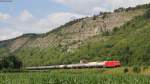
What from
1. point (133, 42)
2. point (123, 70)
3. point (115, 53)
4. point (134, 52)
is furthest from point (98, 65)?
point (133, 42)

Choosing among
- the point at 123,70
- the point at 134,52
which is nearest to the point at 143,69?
the point at 123,70

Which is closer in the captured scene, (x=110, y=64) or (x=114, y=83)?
(x=114, y=83)

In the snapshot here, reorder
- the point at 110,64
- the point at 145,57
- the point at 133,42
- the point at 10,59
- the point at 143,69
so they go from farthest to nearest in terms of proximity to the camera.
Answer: the point at 133,42, the point at 10,59, the point at 145,57, the point at 110,64, the point at 143,69

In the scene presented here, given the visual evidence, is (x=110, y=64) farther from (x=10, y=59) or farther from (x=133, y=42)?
(x=133, y=42)

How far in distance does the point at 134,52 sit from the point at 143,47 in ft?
15.1

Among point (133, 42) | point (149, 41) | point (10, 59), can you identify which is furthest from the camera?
point (133, 42)

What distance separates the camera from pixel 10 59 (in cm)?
16075

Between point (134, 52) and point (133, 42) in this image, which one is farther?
point (133, 42)

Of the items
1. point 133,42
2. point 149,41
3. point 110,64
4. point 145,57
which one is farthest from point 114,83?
point 133,42

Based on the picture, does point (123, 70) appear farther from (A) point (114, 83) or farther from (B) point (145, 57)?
(B) point (145, 57)

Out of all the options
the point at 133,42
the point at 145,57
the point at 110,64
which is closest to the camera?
the point at 110,64

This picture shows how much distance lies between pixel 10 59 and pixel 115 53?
44.3m

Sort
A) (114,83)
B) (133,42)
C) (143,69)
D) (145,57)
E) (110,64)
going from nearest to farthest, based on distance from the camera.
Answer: (114,83)
(143,69)
(110,64)
(145,57)
(133,42)

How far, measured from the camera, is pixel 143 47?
16650 cm
